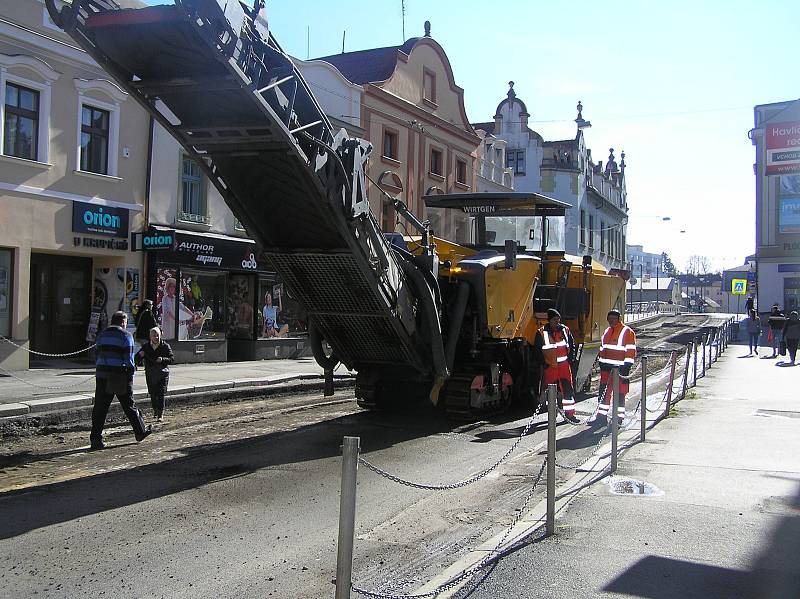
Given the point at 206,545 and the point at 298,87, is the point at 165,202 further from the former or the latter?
the point at 206,545

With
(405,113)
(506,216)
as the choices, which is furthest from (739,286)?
(506,216)

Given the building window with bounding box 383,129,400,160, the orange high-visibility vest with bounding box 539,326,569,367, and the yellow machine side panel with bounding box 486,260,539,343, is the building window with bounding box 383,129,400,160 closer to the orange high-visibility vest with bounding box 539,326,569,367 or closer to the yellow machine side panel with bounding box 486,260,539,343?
the yellow machine side panel with bounding box 486,260,539,343

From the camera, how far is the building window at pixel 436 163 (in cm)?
3228

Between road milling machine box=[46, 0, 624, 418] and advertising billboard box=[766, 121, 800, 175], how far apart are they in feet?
60.0

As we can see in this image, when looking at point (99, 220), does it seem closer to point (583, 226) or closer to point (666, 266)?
point (583, 226)

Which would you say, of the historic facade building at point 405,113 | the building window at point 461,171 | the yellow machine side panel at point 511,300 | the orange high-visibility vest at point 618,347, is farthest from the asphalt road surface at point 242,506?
the building window at point 461,171

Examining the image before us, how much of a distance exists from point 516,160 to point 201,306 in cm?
4287

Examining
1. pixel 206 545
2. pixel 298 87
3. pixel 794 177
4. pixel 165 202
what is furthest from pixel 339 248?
pixel 794 177

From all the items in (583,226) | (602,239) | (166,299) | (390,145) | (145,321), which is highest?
(583,226)

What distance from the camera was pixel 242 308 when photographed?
21.0m

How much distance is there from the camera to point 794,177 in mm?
40188

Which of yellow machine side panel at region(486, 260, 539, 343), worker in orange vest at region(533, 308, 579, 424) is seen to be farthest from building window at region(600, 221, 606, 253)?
worker in orange vest at region(533, 308, 579, 424)

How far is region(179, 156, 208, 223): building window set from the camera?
62.8 feet

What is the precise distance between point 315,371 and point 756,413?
31.2 ft
